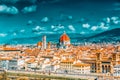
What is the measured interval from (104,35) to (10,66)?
77026 mm

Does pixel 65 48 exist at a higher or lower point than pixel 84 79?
higher

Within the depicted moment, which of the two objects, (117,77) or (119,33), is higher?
(119,33)

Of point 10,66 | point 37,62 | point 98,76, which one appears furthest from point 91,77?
point 10,66

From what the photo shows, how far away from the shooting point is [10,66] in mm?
26125

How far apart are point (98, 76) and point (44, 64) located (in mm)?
5493

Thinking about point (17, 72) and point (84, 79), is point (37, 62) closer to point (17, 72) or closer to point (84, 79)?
point (17, 72)

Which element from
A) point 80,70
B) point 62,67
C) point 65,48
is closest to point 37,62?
point 62,67

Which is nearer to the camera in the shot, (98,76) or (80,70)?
(98,76)

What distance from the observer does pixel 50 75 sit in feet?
70.1

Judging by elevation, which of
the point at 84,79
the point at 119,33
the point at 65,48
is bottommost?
the point at 84,79

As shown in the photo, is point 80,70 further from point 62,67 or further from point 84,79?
A: point 84,79

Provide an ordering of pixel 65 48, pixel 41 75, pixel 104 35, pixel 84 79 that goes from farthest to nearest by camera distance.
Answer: pixel 104 35 < pixel 65 48 < pixel 41 75 < pixel 84 79

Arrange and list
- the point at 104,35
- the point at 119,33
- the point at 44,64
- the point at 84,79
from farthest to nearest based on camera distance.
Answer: the point at 104,35, the point at 119,33, the point at 44,64, the point at 84,79

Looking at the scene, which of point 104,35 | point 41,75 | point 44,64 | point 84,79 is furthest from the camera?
point 104,35
